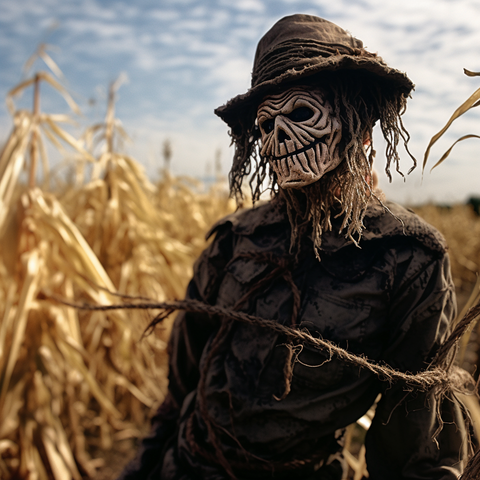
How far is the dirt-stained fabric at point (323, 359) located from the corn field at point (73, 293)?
0.55 m

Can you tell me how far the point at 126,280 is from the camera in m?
2.26

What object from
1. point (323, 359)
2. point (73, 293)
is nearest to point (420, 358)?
point (323, 359)

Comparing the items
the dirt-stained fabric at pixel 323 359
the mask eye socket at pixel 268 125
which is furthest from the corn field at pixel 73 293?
the mask eye socket at pixel 268 125

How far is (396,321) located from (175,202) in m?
2.91

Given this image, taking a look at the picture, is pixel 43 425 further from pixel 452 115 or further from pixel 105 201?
pixel 452 115

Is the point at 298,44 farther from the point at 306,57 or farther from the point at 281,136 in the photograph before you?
the point at 281,136

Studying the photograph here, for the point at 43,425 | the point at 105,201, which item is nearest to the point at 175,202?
the point at 105,201

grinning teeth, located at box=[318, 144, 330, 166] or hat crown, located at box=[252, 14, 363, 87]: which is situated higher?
hat crown, located at box=[252, 14, 363, 87]

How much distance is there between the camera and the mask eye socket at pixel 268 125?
87 centimetres

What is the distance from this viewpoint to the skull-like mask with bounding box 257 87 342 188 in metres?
0.80

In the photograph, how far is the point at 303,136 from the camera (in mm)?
805

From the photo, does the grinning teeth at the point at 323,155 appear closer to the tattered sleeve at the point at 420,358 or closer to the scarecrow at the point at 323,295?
the scarecrow at the point at 323,295

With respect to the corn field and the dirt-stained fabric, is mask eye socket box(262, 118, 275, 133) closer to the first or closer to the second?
the dirt-stained fabric

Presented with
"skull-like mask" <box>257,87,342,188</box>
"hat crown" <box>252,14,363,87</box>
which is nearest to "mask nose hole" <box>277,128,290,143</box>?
"skull-like mask" <box>257,87,342,188</box>
